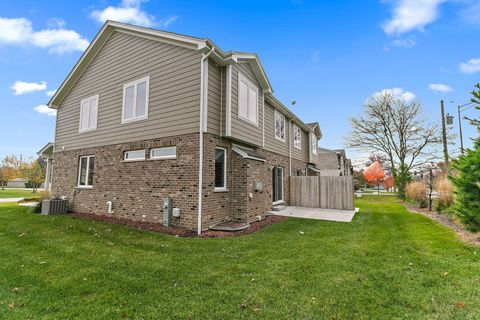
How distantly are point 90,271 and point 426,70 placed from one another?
17.4 m

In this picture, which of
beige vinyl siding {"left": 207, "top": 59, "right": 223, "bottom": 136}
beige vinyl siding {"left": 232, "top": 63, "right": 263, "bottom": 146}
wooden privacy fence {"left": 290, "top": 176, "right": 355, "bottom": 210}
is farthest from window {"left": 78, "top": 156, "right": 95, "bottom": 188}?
wooden privacy fence {"left": 290, "top": 176, "right": 355, "bottom": 210}

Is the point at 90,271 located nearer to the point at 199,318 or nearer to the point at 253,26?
the point at 199,318

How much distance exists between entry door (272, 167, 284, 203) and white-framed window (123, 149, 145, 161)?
22.1 ft

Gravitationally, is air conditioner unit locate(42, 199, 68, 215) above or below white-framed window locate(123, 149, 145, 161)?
below

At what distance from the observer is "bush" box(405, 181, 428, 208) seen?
47.0ft

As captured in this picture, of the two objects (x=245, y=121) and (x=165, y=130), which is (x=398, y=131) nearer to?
(x=245, y=121)

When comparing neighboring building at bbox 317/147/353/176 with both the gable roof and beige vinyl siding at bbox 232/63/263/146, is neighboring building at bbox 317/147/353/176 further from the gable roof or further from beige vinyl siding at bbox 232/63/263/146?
the gable roof

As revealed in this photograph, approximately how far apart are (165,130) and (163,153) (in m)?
0.82

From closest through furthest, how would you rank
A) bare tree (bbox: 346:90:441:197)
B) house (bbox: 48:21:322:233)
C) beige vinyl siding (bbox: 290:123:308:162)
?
1. house (bbox: 48:21:322:233)
2. beige vinyl siding (bbox: 290:123:308:162)
3. bare tree (bbox: 346:90:441:197)

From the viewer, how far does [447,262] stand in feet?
16.0

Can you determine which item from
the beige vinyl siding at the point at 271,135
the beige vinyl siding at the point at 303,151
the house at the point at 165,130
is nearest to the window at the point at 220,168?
the house at the point at 165,130

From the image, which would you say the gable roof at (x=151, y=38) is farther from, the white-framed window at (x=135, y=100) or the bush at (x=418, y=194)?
the bush at (x=418, y=194)

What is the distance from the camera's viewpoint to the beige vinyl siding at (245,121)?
28.7 ft

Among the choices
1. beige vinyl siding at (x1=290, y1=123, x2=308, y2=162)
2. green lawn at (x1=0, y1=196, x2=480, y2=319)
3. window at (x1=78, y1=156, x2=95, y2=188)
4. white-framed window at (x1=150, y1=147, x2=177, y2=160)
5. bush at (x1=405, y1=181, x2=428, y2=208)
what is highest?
beige vinyl siding at (x1=290, y1=123, x2=308, y2=162)
